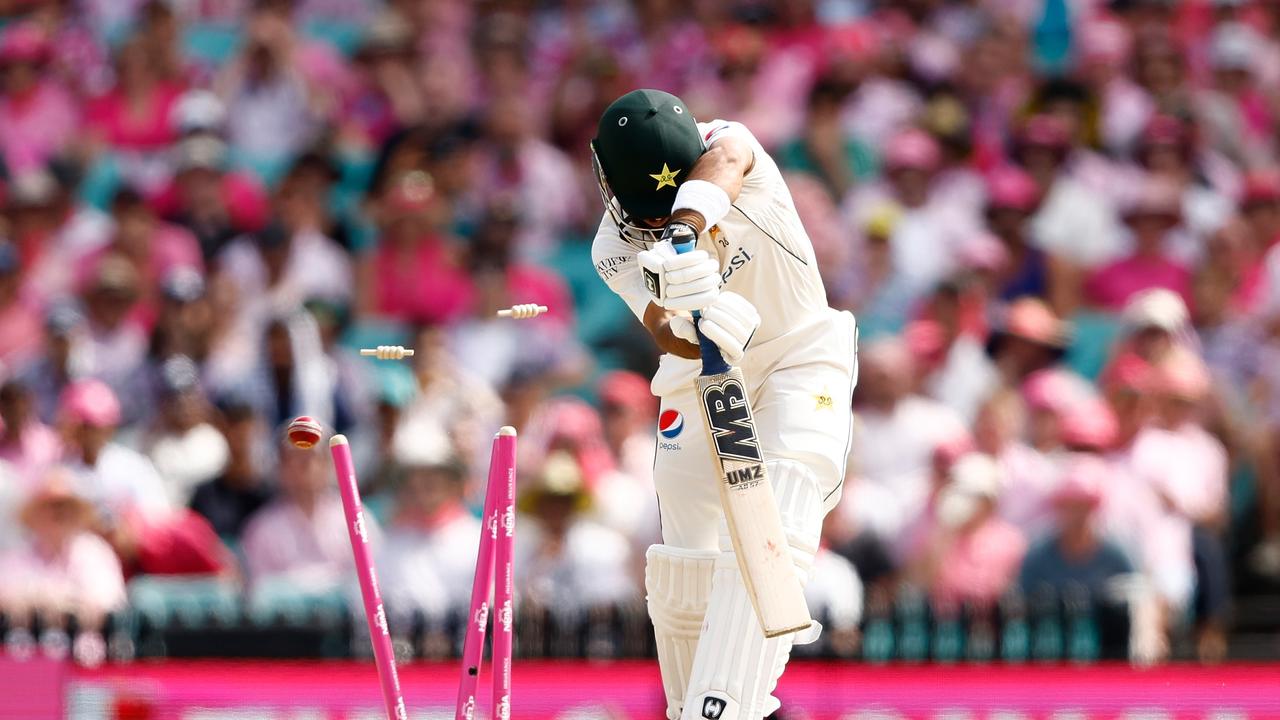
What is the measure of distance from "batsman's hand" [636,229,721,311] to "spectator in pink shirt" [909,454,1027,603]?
3570 millimetres

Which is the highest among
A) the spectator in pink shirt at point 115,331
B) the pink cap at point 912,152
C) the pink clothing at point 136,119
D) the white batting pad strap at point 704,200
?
the pink clothing at point 136,119

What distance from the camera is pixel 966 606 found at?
729cm

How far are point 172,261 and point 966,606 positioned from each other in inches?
207

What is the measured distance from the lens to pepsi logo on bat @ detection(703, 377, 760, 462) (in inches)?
208

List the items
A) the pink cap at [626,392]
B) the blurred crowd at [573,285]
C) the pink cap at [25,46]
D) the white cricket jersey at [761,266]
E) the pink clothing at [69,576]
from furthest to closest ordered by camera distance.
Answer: the pink cap at [25,46]
the pink cap at [626,392]
the blurred crowd at [573,285]
the pink clothing at [69,576]
the white cricket jersey at [761,266]

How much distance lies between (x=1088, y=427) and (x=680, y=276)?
161 inches

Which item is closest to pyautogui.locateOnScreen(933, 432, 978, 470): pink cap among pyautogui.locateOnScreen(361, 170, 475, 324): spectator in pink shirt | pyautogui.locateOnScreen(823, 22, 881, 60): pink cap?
pyautogui.locateOnScreen(361, 170, 475, 324): spectator in pink shirt

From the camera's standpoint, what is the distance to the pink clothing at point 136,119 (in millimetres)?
11812

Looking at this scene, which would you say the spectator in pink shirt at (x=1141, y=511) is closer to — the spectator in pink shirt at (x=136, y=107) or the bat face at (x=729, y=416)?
the bat face at (x=729, y=416)

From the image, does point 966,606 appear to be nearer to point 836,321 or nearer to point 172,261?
point 836,321

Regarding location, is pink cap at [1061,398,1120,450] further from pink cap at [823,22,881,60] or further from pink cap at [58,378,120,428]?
pink cap at [58,378,120,428]

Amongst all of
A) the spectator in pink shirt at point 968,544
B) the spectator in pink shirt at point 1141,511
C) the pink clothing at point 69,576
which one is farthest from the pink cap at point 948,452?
the pink clothing at point 69,576

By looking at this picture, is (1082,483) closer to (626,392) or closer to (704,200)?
(626,392)

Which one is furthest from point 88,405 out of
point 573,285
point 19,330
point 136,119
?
point 136,119
